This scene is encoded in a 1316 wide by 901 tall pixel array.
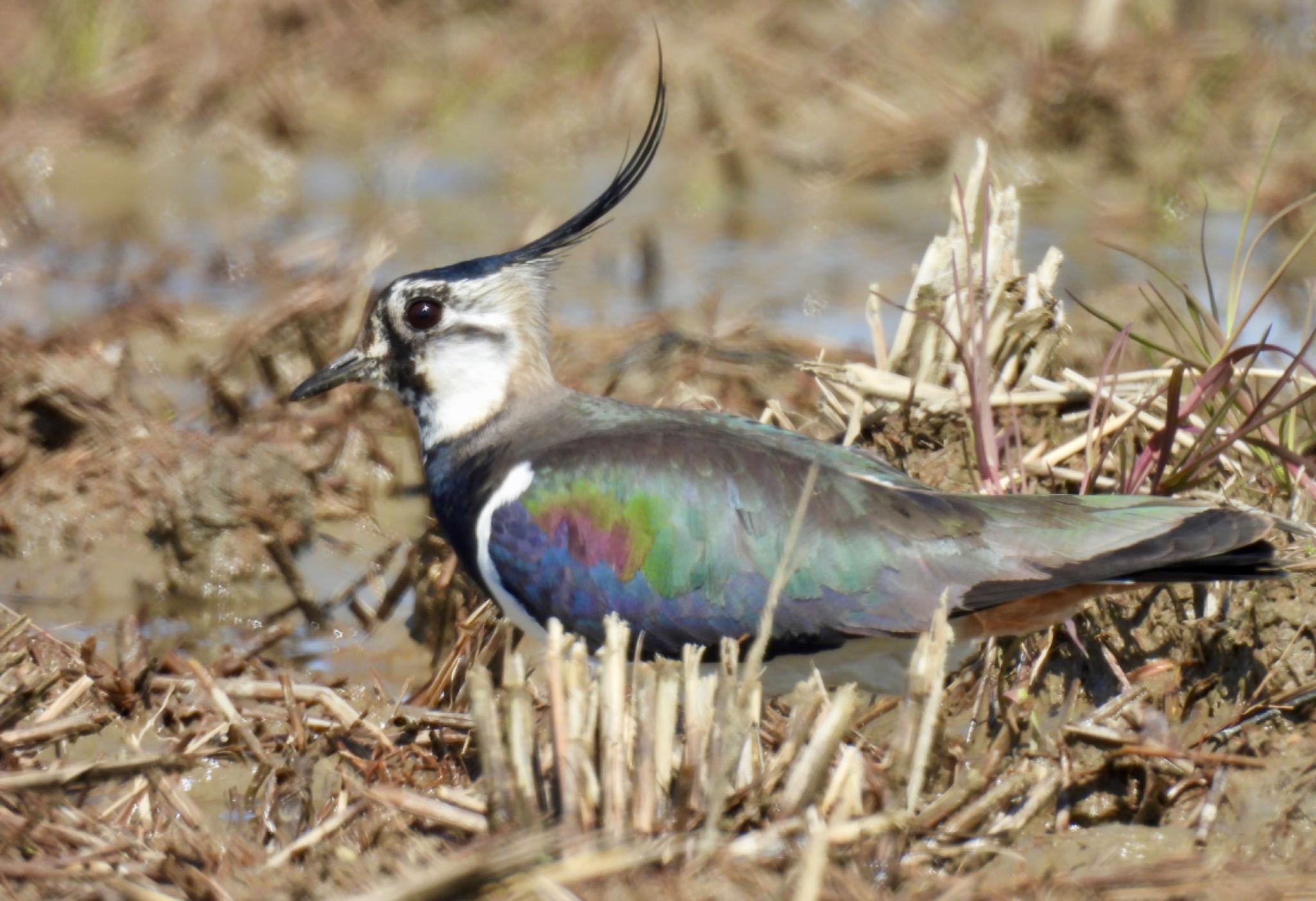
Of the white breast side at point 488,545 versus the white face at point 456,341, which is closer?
the white breast side at point 488,545

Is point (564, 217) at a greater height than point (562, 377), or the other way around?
point (564, 217)

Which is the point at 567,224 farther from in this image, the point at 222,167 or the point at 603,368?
the point at 222,167

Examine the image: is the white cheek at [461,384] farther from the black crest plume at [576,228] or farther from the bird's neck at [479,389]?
the black crest plume at [576,228]

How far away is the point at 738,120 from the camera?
10.7 m

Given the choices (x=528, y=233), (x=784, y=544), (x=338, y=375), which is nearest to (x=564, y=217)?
(x=528, y=233)

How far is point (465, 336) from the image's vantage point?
211 inches

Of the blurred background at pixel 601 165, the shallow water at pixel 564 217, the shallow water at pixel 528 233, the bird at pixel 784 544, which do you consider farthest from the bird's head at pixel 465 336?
the shallow water at pixel 564 217

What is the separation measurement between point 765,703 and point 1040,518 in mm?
905

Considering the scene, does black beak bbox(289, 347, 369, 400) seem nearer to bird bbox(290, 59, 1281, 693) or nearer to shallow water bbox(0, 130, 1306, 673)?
bird bbox(290, 59, 1281, 693)

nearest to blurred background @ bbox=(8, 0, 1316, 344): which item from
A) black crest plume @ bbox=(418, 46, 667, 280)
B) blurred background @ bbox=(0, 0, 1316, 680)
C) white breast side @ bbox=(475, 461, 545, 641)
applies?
blurred background @ bbox=(0, 0, 1316, 680)

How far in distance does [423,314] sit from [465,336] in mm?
136

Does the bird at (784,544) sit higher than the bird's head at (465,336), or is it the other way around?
the bird's head at (465,336)

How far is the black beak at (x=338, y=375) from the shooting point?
5.45m

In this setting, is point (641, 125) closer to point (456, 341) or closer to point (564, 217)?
point (564, 217)
